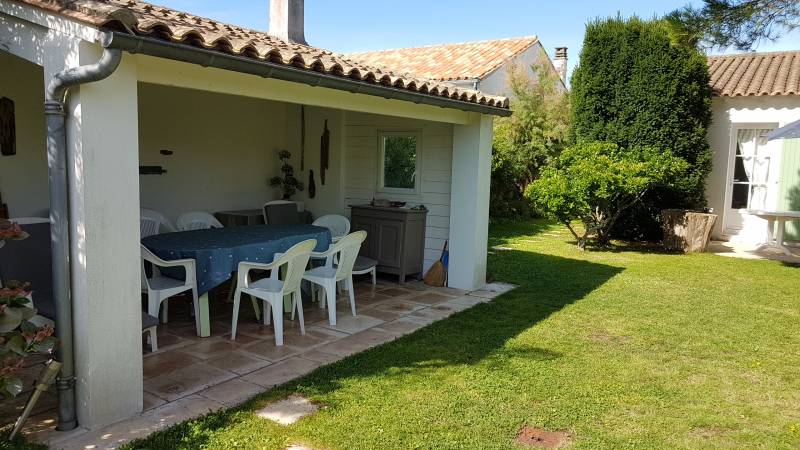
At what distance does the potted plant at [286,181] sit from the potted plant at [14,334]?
659cm

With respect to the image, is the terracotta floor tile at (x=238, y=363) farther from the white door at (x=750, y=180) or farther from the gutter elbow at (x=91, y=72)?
the white door at (x=750, y=180)

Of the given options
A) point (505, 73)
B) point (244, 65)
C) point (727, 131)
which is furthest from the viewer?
point (505, 73)

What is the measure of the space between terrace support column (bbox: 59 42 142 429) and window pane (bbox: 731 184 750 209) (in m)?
13.0

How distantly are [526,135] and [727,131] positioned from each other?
4.95 m

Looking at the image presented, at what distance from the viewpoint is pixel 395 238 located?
8367 millimetres

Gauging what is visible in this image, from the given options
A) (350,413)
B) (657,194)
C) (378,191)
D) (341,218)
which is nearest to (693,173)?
(657,194)

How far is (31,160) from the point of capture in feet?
21.9

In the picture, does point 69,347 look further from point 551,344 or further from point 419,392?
point 551,344

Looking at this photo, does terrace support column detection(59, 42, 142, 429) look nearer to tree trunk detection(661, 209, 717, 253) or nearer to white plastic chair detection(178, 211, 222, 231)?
white plastic chair detection(178, 211, 222, 231)

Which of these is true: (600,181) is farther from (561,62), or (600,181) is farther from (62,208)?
(561,62)

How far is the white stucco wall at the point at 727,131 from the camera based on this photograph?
1230cm

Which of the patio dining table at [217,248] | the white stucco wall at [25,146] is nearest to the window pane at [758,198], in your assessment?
the patio dining table at [217,248]

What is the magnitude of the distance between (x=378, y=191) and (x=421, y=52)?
37.6ft

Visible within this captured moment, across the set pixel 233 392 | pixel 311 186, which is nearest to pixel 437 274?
pixel 311 186
